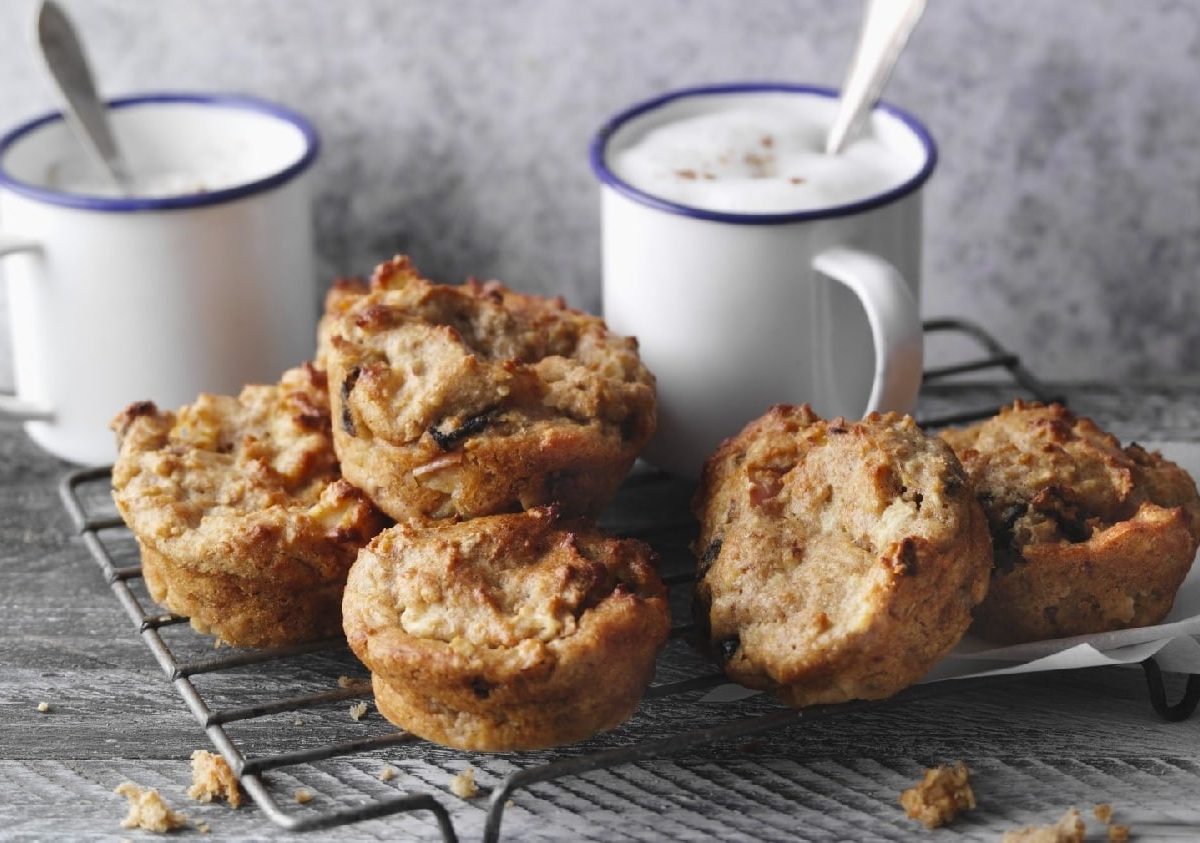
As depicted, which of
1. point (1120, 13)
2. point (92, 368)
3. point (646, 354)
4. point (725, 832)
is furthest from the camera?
point (1120, 13)

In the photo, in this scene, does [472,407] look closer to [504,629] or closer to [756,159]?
[504,629]

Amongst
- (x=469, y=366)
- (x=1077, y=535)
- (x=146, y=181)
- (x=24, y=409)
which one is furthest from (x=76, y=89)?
(x=1077, y=535)

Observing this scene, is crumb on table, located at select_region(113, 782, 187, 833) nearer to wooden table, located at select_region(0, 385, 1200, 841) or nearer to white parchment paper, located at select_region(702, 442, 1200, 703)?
wooden table, located at select_region(0, 385, 1200, 841)

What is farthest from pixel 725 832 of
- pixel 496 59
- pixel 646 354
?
pixel 496 59

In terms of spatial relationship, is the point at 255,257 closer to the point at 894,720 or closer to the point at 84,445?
the point at 84,445

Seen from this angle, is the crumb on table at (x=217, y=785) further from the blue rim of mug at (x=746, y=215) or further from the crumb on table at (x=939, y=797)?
the blue rim of mug at (x=746, y=215)

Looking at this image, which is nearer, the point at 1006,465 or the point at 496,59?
the point at 1006,465
